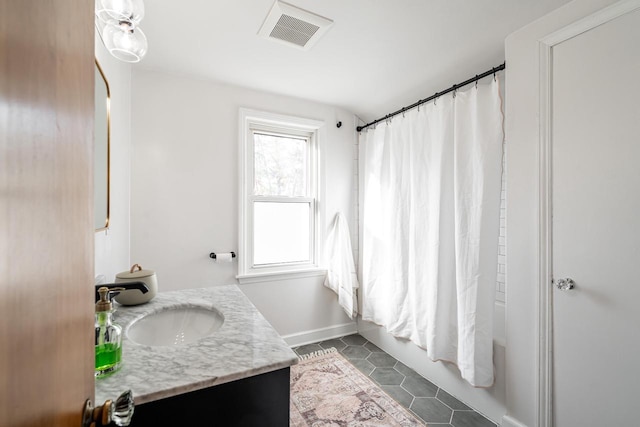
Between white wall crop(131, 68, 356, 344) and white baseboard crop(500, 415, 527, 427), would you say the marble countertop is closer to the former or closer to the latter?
white wall crop(131, 68, 356, 344)

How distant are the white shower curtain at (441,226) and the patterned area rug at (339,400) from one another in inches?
17.8

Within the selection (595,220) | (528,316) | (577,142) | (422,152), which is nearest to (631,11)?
(577,142)

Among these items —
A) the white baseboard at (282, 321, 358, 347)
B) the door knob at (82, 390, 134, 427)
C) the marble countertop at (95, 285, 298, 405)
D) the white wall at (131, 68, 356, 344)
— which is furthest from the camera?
the white baseboard at (282, 321, 358, 347)

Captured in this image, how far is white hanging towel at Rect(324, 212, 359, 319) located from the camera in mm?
2650

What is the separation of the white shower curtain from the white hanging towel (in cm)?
17

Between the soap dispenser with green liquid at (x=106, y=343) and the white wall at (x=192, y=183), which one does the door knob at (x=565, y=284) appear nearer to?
the soap dispenser with green liquid at (x=106, y=343)

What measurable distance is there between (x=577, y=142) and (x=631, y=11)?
0.52m

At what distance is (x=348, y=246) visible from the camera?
8.87 feet

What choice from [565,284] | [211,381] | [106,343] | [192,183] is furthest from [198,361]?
[192,183]

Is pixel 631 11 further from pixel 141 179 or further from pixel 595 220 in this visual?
pixel 141 179

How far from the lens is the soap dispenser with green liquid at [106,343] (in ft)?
2.35

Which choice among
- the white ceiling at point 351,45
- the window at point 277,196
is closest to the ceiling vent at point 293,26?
the white ceiling at point 351,45

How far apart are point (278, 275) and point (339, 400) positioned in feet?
3.59

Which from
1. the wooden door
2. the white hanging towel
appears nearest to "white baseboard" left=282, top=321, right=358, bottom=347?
the white hanging towel
